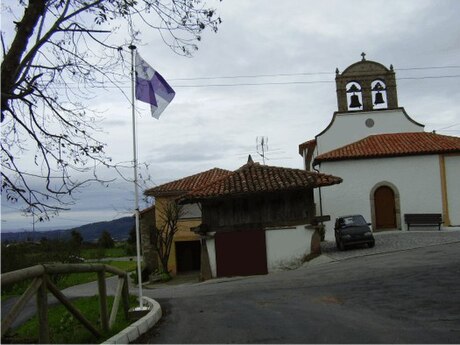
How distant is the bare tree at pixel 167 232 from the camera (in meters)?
30.0

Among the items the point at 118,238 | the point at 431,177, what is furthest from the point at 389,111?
the point at 118,238

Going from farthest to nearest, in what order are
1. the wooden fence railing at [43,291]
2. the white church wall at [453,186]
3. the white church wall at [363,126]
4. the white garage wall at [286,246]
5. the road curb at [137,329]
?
the white church wall at [363,126]
the white church wall at [453,186]
the white garage wall at [286,246]
the road curb at [137,329]
the wooden fence railing at [43,291]

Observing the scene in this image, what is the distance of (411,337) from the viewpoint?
680cm

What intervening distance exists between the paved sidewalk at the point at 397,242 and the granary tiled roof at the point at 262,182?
316 centimetres

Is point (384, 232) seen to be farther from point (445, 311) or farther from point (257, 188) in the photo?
point (445, 311)

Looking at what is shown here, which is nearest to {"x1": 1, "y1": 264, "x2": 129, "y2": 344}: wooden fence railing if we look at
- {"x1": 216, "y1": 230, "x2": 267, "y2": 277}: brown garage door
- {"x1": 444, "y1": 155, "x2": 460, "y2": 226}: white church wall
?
{"x1": 216, "y1": 230, "x2": 267, "y2": 277}: brown garage door

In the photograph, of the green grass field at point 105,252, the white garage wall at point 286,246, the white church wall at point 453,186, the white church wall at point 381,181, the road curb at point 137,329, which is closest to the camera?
the road curb at point 137,329

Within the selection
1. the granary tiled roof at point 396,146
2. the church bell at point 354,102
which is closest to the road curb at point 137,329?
the granary tiled roof at point 396,146

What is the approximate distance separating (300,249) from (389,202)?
9.01m

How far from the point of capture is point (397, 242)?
74.7 feet

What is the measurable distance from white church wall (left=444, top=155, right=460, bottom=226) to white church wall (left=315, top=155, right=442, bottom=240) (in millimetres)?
561

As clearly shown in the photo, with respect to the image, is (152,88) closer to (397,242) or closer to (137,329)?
(137,329)

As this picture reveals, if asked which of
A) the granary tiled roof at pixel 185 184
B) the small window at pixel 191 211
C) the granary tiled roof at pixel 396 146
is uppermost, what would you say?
the granary tiled roof at pixel 396 146

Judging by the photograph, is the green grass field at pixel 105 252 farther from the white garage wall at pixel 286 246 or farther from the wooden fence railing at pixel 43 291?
the wooden fence railing at pixel 43 291
